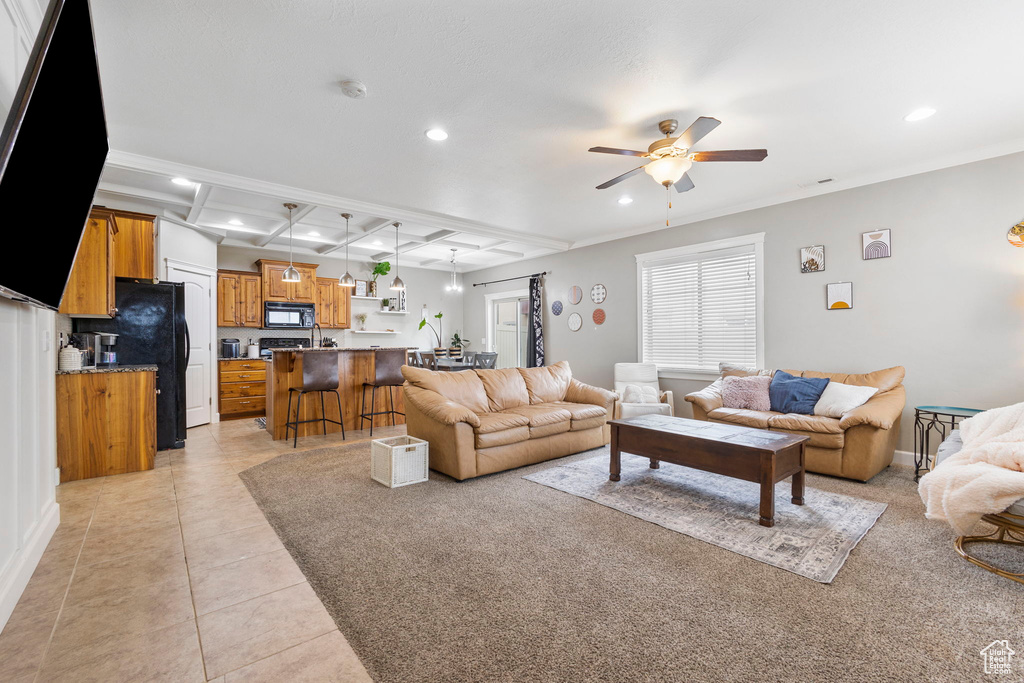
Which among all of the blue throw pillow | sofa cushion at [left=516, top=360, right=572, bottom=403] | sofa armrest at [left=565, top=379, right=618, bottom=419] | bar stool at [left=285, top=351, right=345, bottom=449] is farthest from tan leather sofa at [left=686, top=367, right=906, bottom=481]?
bar stool at [left=285, top=351, right=345, bottom=449]

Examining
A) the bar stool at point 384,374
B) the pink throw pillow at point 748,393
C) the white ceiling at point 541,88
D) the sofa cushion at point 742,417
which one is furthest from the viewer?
the bar stool at point 384,374

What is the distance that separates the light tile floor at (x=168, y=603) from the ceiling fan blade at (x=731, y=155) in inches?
126

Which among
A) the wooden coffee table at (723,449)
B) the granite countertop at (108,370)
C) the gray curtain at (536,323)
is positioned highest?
the gray curtain at (536,323)

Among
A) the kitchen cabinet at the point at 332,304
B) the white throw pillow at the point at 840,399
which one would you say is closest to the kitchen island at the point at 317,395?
the kitchen cabinet at the point at 332,304

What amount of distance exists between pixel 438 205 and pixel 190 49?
113 inches

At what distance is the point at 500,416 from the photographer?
3859 millimetres

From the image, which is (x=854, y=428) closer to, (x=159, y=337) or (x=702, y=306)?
(x=702, y=306)

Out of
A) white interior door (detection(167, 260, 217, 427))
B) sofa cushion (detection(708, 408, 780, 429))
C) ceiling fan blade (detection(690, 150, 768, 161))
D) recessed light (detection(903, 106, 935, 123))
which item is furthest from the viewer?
white interior door (detection(167, 260, 217, 427))

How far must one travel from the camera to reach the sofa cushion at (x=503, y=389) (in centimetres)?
435

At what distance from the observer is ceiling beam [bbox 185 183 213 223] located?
438 centimetres

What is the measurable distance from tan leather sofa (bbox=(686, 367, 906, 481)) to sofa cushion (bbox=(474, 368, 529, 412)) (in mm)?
1889

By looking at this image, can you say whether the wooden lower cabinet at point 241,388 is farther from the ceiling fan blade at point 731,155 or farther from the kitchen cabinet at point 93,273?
the ceiling fan blade at point 731,155

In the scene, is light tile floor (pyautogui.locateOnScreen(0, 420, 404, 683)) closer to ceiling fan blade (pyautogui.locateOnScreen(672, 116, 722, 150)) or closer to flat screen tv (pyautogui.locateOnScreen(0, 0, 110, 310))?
flat screen tv (pyautogui.locateOnScreen(0, 0, 110, 310))

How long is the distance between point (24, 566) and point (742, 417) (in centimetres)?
461
